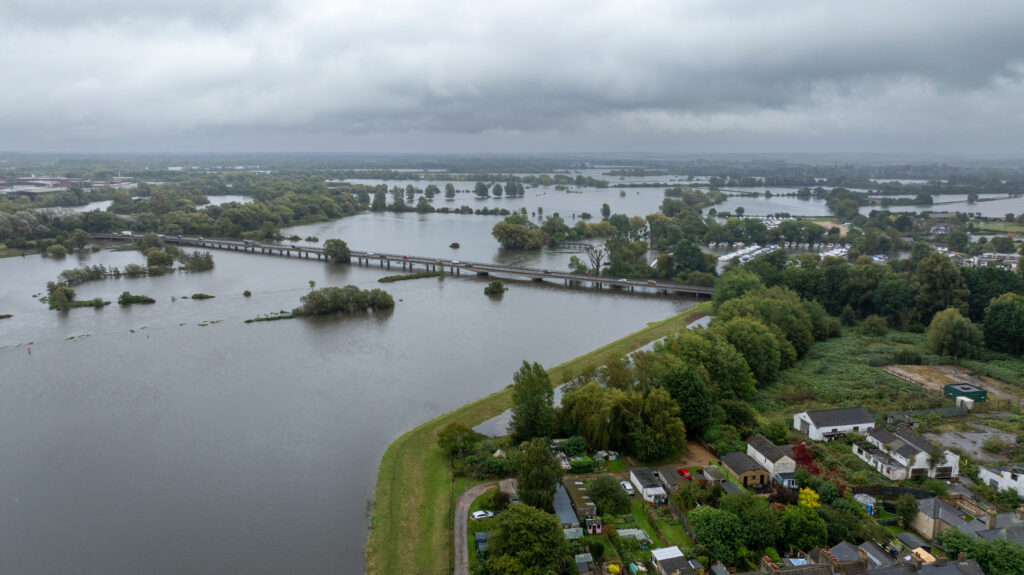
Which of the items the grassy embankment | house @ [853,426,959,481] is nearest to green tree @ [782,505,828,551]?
house @ [853,426,959,481]

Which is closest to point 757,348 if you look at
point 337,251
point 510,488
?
point 510,488

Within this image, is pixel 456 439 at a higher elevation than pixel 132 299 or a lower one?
lower

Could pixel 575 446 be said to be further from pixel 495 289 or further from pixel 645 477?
pixel 495 289

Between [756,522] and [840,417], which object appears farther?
[840,417]

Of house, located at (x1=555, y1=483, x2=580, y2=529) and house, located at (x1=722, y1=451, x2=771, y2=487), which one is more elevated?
house, located at (x1=722, y1=451, x2=771, y2=487)

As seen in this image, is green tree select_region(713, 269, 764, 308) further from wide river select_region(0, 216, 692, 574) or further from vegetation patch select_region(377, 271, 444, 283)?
vegetation patch select_region(377, 271, 444, 283)
